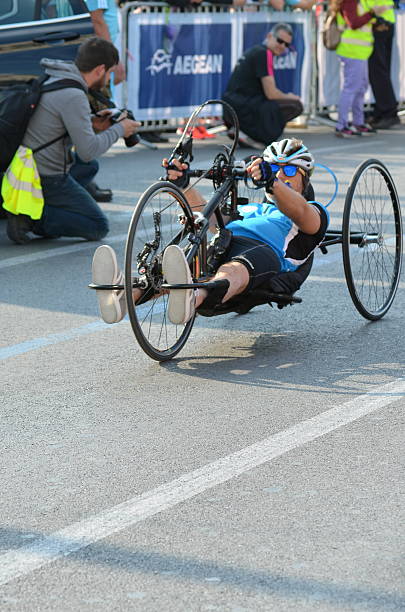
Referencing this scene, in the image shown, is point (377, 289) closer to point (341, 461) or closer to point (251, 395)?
point (251, 395)

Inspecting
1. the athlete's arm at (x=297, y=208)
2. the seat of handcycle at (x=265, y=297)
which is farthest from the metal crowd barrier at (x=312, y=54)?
the seat of handcycle at (x=265, y=297)

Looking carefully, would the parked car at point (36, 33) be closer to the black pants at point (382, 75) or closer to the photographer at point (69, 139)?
the photographer at point (69, 139)

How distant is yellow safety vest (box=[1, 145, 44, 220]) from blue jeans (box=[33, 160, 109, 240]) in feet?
0.57

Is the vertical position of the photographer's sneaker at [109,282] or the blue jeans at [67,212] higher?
the photographer's sneaker at [109,282]

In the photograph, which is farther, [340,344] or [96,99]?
[96,99]

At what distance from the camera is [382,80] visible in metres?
16.1

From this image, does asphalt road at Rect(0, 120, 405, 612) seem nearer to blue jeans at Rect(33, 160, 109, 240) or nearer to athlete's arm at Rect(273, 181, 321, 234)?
athlete's arm at Rect(273, 181, 321, 234)

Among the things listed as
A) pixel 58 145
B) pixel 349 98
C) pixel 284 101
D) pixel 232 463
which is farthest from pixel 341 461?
pixel 349 98

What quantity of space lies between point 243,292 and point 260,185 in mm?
490

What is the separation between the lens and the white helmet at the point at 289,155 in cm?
589

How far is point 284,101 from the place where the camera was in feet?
44.6

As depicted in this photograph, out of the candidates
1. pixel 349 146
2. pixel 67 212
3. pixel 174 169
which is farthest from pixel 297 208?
pixel 349 146

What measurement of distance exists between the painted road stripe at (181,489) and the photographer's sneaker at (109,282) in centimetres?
104

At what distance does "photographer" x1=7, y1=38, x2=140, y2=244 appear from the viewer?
320 inches
